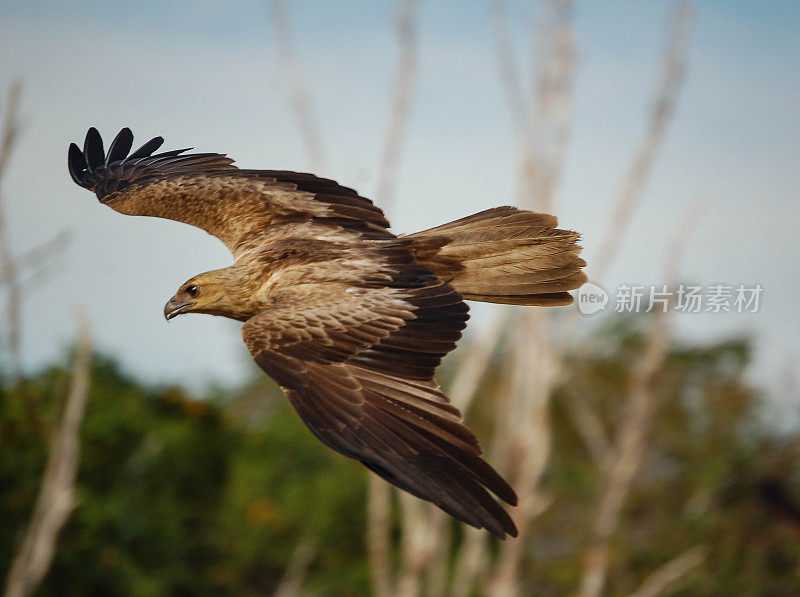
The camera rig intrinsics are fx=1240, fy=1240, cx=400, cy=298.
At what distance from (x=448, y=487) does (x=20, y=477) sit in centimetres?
1461

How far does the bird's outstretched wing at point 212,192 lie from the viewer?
7.07 metres

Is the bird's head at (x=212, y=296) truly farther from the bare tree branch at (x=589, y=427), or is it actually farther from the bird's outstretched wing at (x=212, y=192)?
the bare tree branch at (x=589, y=427)

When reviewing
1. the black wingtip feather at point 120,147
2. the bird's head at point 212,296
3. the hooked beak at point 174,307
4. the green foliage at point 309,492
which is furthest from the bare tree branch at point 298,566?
the bird's head at point 212,296

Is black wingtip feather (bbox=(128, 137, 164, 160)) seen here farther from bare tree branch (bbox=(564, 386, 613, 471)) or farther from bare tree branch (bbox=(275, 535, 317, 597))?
bare tree branch (bbox=(275, 535, 317, 597))

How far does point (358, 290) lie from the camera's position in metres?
6.00

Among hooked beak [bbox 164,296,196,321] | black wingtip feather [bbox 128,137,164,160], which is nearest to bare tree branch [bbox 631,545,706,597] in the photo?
black wingtip feather [bbox 128,137,164,160]

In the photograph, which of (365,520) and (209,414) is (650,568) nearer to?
(365,520)

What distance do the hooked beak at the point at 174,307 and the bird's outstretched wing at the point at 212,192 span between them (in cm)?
50

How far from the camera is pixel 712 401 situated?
2234cm

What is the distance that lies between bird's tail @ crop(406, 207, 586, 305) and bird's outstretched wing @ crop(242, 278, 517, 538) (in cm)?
49

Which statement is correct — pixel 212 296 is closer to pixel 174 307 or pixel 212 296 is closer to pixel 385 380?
pixel 174 307

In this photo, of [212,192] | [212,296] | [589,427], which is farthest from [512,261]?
[589,427]

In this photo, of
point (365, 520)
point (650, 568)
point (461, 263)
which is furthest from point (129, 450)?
point (461, 263)

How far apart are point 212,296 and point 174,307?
37 centimetres
